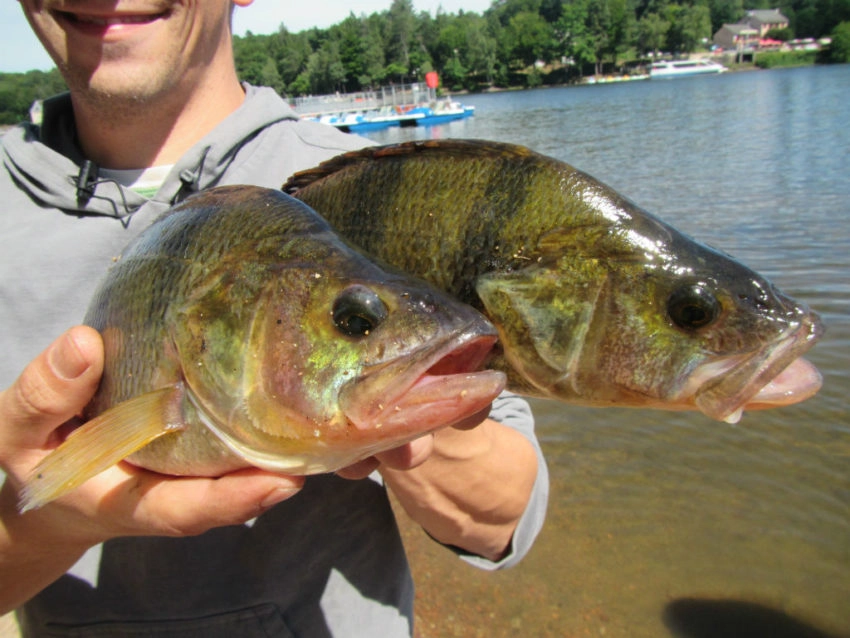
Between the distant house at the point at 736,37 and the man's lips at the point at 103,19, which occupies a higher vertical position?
the distant house at the point at 736,37

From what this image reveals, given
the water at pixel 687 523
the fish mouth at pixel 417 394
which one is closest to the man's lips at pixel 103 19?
the fish mouth at pixel 417 394

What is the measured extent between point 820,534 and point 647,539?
1.42m

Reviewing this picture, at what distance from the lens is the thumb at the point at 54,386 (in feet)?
4.56

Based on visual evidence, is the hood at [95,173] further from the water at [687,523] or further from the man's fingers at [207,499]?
the water at [687,523]

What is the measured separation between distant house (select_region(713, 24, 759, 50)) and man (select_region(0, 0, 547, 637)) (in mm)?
Result: 113289

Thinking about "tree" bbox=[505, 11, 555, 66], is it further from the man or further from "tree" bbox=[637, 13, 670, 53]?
the man

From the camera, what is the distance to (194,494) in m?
1.35

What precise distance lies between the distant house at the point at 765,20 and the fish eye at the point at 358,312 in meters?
121

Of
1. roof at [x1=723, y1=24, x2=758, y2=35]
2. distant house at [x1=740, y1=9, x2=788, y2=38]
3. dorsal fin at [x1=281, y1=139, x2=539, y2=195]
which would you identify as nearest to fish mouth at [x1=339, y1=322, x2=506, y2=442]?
dorsal fin at [x1=281, y1=139, x2=539, y2=195]

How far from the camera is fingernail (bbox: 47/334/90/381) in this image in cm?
138

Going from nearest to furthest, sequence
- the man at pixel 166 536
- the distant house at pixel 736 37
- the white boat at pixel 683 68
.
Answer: the man at pixel 166 536 → the white boat at pixel 683 68 → the distant house at pixel 736 37

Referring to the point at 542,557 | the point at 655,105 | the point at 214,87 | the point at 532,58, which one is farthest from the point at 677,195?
the point at 532,58

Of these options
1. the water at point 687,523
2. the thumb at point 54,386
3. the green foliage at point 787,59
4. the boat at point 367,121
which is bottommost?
the water at point 687,523

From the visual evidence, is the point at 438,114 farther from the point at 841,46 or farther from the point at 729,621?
the point at 841,46
